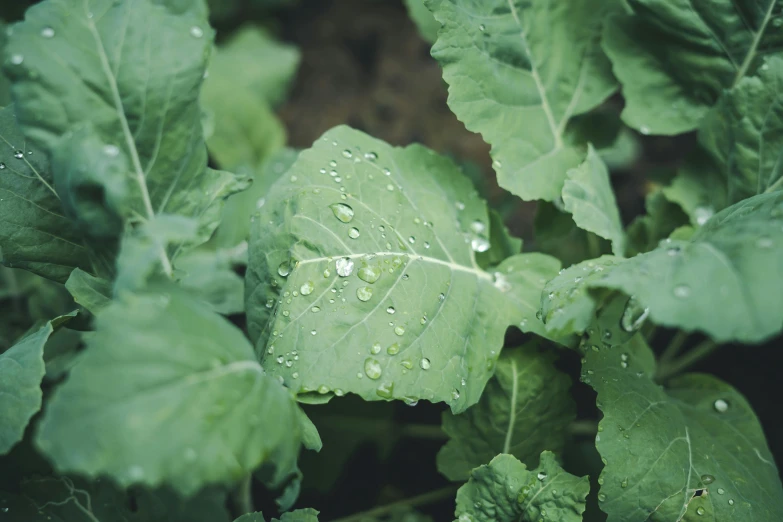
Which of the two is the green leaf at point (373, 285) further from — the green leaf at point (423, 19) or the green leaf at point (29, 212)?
the green leaf at point (423, 19)

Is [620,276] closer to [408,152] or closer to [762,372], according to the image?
[408,152]

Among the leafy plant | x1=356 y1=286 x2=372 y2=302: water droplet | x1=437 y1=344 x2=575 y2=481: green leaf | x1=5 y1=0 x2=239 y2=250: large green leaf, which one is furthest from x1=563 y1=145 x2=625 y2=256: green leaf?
x1=5 y1=0 x2=239 y2=250: large green leaf

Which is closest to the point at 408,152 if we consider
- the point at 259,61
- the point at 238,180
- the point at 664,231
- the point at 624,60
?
the point at 238,180

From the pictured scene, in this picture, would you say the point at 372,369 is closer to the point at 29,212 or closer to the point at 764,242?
the point at 764,242

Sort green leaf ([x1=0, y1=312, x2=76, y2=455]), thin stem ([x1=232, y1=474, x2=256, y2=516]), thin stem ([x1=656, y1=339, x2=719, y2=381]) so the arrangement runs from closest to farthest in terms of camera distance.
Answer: green leaf ([x1=0, y1=312, x2=76, y2=455]) → thin stem ([x1=232, y1=474, x2=256, y2=516]) → thin stem ([x1=656, y1=339, x2=719, y2=381])

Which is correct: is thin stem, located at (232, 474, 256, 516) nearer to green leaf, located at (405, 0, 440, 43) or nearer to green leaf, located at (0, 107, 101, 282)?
green leaf, located at (0, 107, 101, 282)
